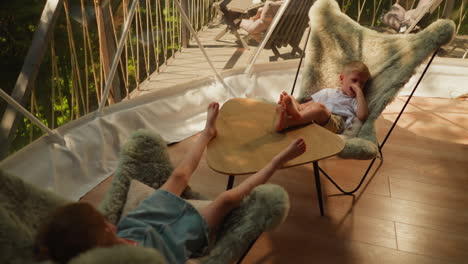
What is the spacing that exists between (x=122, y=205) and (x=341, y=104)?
141 cm

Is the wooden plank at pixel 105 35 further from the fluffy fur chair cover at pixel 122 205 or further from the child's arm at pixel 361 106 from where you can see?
the child's arm at pixel 361 106

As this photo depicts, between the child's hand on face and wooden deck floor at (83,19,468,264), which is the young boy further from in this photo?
wooden deck floor at (83,19,468,264)

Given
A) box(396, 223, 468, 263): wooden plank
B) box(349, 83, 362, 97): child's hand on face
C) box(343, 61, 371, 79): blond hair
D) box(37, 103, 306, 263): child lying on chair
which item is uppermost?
box(343, 61, 371, 79): blond hair

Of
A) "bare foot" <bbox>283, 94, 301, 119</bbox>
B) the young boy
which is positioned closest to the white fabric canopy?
the young boy

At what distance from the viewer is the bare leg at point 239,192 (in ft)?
4.67

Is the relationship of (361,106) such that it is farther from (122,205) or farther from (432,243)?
(122,205)

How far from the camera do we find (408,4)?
3.52 meters

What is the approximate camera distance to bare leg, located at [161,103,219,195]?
1586 mm

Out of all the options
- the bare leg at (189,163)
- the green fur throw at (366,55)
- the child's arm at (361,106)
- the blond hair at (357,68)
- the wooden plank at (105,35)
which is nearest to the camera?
the bare leg at (189,163)

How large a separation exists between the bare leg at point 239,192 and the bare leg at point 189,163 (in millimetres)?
197

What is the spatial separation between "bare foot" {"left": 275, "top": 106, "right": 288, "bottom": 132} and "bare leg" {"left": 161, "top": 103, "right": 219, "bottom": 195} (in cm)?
31

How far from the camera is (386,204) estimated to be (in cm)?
221

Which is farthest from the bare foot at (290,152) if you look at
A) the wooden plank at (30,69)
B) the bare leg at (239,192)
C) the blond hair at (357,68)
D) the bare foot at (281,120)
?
the wooden plank at (30,69)

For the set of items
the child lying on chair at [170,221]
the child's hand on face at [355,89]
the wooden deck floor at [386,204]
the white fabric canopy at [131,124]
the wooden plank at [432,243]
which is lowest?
the wooden plank at [432,243]
